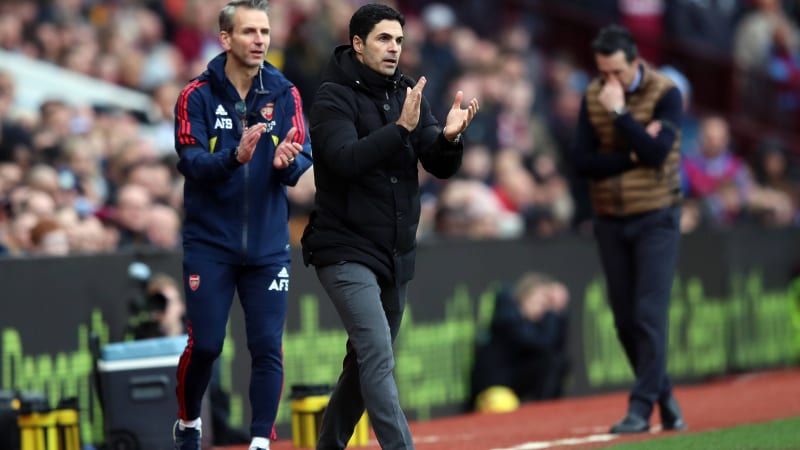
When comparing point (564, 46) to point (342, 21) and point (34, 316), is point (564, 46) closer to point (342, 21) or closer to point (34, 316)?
point (342, 21)

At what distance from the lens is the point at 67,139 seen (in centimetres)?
1333

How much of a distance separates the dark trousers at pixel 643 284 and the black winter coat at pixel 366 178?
2902 mm

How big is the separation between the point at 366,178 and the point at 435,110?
31.5 feet

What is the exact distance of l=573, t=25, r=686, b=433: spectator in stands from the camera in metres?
10.6

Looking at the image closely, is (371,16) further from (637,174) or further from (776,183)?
(776,183)

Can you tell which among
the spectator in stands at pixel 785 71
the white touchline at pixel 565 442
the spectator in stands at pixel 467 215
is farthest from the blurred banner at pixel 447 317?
the spectator in stands at pixel 785 71

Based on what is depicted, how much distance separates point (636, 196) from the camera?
10750 millimetres

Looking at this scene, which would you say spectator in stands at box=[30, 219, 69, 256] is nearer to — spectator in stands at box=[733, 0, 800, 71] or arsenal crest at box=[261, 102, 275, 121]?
arsenal crest at box=[261, 102, 275, 121]

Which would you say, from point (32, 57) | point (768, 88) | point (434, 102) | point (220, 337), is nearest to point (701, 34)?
point (768, 88)

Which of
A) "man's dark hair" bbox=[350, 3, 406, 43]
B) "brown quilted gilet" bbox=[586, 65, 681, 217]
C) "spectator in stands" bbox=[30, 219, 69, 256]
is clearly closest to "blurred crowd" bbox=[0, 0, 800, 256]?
"spectator in stands" bbox=[30, 219, 69, 256]

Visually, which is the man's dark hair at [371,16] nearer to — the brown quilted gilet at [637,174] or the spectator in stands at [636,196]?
the spectator in stands at [636,196]

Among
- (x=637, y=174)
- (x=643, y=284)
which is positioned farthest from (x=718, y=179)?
(x=643, y=284)

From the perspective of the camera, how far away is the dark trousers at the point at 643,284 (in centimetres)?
1064

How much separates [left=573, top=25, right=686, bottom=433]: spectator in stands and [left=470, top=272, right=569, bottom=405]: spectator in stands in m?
3.13
